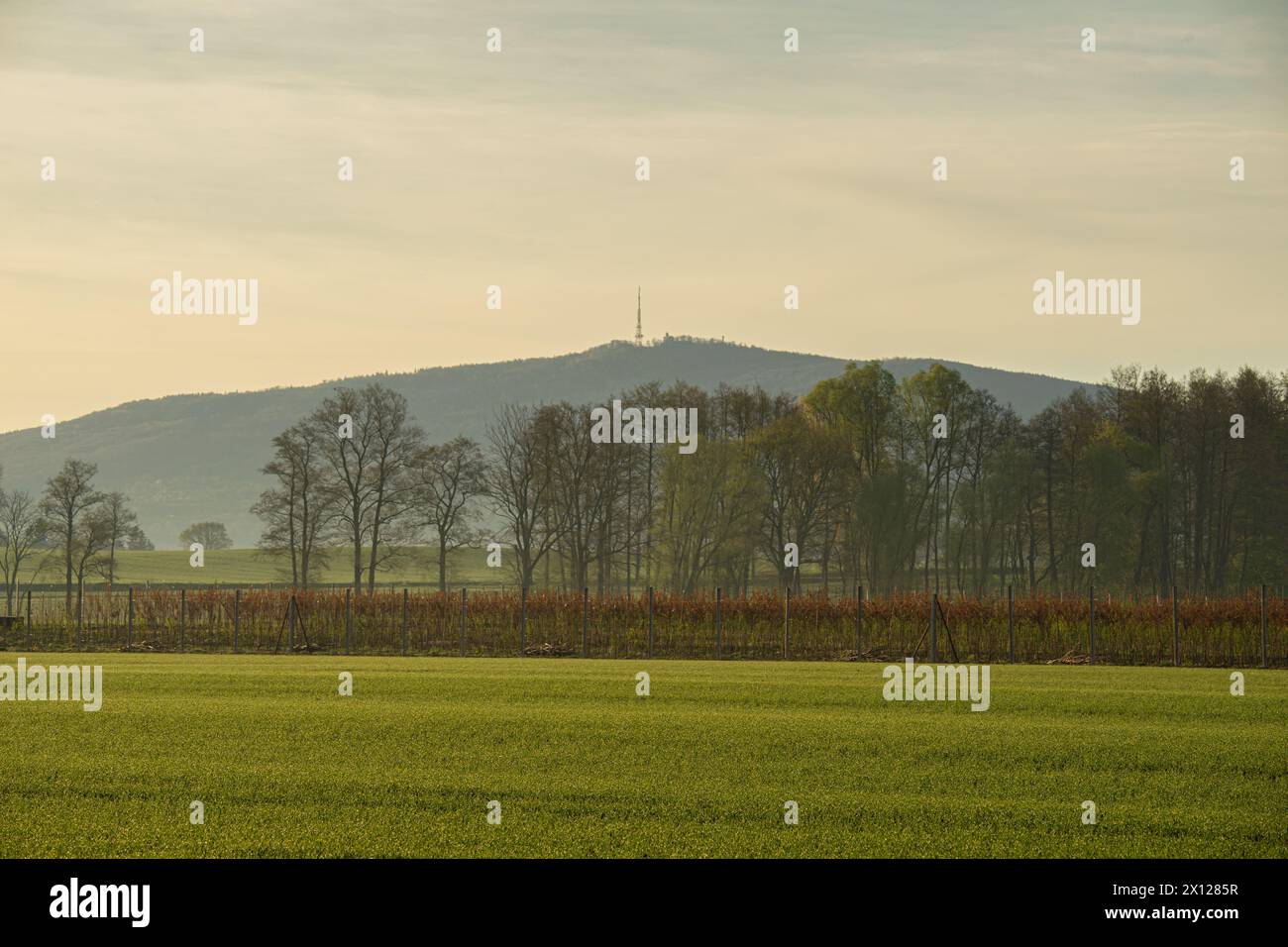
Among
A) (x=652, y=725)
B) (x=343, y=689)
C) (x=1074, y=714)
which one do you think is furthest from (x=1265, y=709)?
(x=343, y=689)

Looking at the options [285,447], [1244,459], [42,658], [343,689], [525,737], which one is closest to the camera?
[525,737]

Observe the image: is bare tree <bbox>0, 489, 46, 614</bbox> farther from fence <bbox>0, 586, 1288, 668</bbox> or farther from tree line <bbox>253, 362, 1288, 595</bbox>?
fence <bbox>0, 586, 1288, 668</bbox>

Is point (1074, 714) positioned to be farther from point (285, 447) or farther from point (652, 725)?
point (285, 447)

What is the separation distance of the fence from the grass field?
39.4 ft

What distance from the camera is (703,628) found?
4094cm

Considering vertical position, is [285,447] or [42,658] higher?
[285,447]

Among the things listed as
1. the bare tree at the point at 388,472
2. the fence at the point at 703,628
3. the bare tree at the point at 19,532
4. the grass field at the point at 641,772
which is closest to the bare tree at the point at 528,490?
the bare tree at the point at 388,472

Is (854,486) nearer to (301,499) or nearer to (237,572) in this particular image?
(301,499)

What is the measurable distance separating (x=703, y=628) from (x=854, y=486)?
1414 inches

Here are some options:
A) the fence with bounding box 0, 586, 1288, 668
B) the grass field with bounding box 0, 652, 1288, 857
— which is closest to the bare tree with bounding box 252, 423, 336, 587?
the fence with bounding box 0, 586, 1288, 668

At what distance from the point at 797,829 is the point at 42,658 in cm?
2627

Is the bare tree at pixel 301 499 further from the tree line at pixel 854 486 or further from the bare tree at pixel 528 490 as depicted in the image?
the bare tree at pixel 528 490
